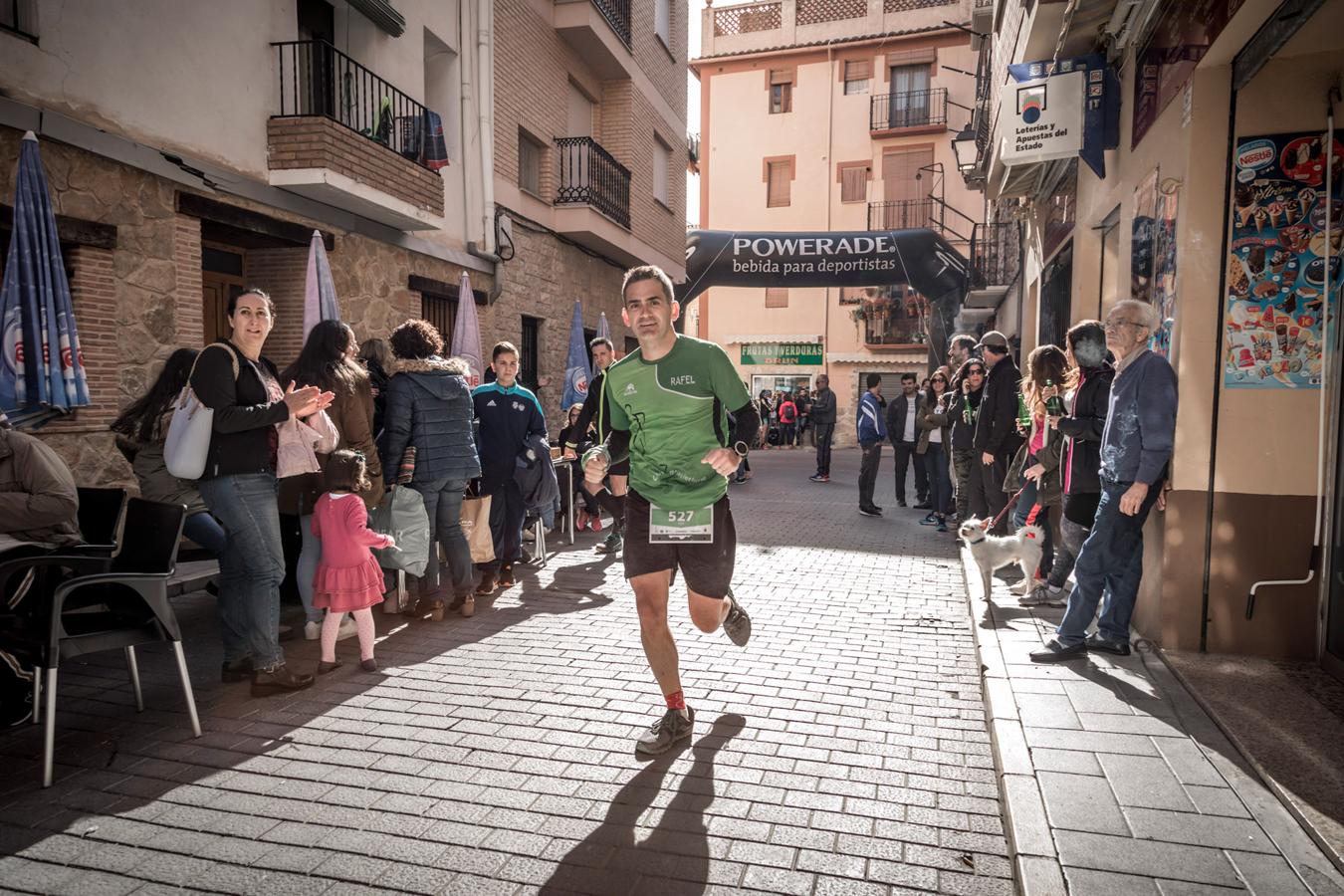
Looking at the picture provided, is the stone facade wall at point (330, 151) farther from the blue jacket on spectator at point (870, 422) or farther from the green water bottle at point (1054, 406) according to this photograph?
the green water bottle at point (1054, 406)

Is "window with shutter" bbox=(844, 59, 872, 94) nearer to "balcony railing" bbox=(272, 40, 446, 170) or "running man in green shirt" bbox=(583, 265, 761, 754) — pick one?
"balcony railing" bbox=(272, 40, 446, 170)

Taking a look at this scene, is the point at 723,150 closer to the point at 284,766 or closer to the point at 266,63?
the point at 266,63

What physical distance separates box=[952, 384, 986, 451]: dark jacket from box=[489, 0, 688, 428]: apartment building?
7717 millimetres

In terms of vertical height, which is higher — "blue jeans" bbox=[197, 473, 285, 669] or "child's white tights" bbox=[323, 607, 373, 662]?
"blue jeans" bbox=[197, 473, 285, 669]

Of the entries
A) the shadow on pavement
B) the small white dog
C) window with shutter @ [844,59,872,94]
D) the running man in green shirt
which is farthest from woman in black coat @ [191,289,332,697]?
window with shutter @ [844,59,872,94]

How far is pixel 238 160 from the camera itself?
9.18 metres

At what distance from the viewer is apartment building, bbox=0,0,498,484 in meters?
7.33

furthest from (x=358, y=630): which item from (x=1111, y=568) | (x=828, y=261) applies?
(x=828, y=261)

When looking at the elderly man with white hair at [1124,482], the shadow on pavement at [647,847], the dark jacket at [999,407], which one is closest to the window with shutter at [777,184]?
the dark jacket at [999,407]

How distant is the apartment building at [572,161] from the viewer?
14469 millimetres

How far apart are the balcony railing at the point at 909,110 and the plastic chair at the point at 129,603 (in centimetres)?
3184

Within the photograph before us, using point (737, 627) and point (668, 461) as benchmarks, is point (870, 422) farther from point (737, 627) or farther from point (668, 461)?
point (668, 461)

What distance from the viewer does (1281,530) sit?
4777 mm

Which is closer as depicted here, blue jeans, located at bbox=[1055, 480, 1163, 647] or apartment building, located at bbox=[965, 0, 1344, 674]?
apartment building, located at bbox=[965, 0, 1344, 674]
